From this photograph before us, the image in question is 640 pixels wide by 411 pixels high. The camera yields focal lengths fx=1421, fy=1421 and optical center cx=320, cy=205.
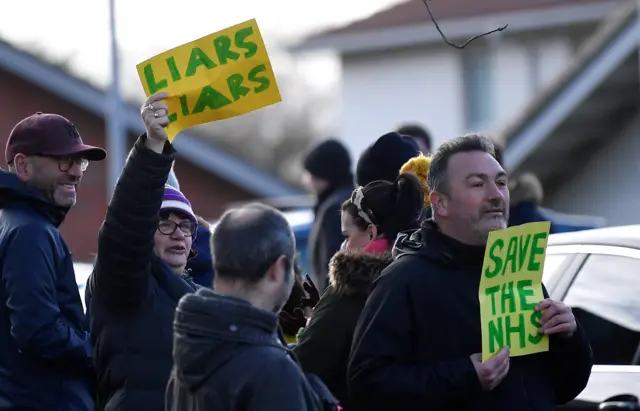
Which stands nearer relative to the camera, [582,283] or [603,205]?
[582,283]

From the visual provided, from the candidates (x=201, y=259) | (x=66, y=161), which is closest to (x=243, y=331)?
(x=66, y=161)

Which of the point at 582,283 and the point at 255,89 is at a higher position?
the point at 255,89

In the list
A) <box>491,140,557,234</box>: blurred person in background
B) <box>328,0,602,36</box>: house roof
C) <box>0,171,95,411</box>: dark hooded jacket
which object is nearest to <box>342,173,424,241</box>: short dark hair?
<box>0,171,95,411</box>: dark hooded jacket

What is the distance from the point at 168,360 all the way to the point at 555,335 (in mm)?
1331

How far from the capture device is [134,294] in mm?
4836

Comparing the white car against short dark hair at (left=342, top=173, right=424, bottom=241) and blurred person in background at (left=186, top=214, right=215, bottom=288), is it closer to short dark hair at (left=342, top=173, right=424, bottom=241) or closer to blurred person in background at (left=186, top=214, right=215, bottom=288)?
blurred person in background at (left=186, top=214, right=215, bottom=288)

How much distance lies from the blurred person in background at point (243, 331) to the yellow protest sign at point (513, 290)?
82 centimetres

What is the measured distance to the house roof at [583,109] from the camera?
17891 mm

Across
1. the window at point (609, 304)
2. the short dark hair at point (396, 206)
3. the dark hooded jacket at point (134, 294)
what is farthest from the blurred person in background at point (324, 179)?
the dark hooded jacket at point (134, 294)

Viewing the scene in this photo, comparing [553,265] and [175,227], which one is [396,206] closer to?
[175,227]

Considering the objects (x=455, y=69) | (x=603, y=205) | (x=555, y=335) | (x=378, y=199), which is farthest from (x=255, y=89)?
(x=455, y=69)

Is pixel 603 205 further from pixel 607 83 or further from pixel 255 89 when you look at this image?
pixel 255 89

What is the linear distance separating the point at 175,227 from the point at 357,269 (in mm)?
701

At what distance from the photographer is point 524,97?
26.4 meters
